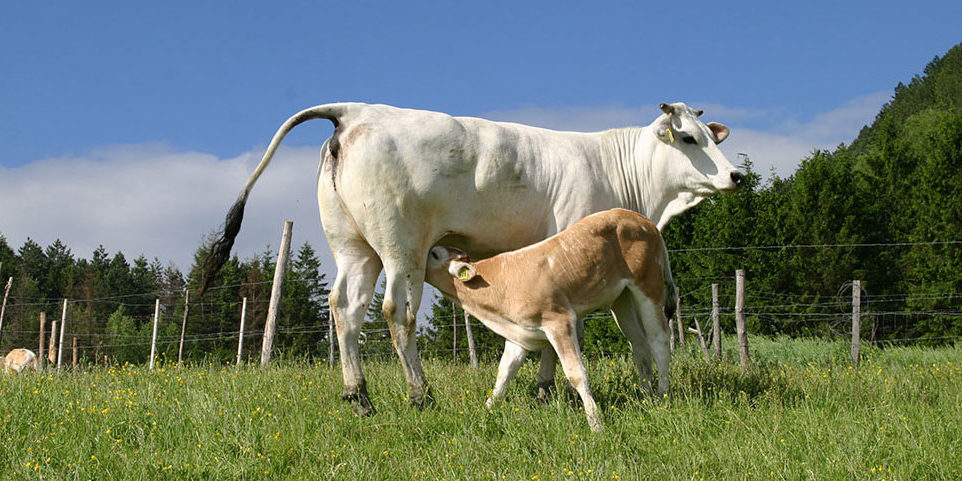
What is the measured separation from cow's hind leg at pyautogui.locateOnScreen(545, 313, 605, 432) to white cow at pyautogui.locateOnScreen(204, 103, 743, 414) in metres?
1.14

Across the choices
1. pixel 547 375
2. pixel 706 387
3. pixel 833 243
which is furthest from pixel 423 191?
pixel 833 243

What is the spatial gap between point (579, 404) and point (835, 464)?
101 inches

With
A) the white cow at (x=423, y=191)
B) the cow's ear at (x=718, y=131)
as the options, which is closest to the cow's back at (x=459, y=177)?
the white cow at (x=423, y=191)

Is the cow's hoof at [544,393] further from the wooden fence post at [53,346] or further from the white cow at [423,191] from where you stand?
the wooden fence post at [53,346]

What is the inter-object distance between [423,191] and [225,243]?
2.08 m

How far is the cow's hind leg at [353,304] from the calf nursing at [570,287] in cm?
66

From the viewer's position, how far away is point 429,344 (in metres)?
36.2

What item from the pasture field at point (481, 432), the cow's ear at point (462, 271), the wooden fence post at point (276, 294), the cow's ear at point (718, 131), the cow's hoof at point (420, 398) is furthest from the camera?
the wooden fence post at point (276, 294)

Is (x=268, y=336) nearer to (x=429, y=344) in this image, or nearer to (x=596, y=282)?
(x=596, y=282)

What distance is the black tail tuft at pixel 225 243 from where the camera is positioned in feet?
24.8

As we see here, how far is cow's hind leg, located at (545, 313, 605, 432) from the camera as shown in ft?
20.0

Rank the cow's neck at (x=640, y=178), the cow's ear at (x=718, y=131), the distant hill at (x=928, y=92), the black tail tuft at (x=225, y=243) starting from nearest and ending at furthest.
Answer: the black tail tuft at (x=225, y=243), the cow's neck at (x=640, y=178), the cow's ear at (x=718, y=131), the distant hill at (x=928, y=92)

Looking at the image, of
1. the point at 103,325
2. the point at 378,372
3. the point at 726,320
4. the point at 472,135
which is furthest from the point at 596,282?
the point at 103,325

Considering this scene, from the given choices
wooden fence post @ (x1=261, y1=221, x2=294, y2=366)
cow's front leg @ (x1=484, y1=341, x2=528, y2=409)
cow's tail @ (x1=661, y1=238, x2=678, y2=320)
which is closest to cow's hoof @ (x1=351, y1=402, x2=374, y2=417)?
cow's front leg @ (x1=484, y1=341, x2=528, y2=409)
